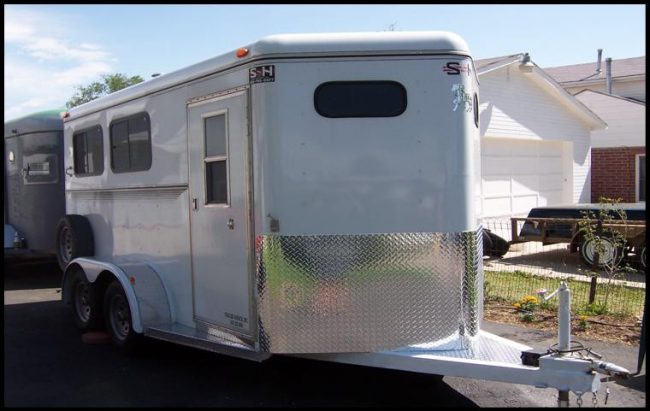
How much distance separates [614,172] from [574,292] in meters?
12.0

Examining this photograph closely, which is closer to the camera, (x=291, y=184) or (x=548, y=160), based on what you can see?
(x=291, y=184)

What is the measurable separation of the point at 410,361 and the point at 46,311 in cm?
593

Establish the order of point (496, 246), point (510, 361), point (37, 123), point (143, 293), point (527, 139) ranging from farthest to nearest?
point (527, 139)
point (496, 246)
point (37, 123)
point (143, 293)
point (510, 361)

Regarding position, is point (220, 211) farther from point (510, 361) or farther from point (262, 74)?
point (510, 361)

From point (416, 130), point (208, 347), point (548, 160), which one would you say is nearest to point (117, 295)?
point (208, 347)

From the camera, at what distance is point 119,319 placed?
6.13 m

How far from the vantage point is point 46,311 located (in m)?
8.30

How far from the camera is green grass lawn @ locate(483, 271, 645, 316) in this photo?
24.0ft

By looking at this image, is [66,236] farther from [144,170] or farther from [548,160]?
[548,160]

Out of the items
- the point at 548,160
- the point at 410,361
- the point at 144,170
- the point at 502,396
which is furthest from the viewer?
the point at 548,160

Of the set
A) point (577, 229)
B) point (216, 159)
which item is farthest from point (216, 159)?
point (577, 229)

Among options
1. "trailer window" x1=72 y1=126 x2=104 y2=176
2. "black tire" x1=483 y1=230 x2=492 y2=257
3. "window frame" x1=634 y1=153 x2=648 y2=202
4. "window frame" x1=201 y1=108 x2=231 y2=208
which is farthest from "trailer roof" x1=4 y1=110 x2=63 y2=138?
"window frame" x1=634 y1=153 x2=648 y2=202

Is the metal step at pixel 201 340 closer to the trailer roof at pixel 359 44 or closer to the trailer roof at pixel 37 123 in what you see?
the trailer roof at pixel 359 44

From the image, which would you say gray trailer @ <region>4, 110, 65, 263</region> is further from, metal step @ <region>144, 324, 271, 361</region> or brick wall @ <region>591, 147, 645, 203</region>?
brick wall @ <region>591, 147, 645, 203</region>
